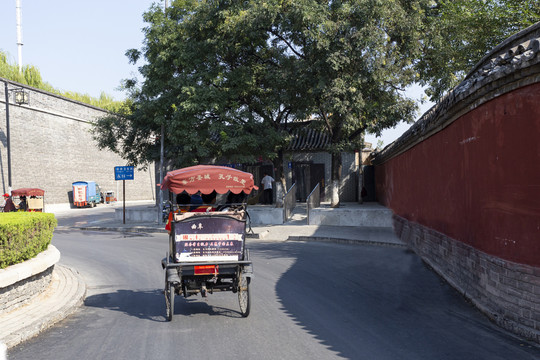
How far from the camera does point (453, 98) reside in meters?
9.21

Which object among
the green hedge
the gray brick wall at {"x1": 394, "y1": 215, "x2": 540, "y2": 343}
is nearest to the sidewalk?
the green hedge

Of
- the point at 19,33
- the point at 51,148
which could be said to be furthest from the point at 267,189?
the point at 19,33

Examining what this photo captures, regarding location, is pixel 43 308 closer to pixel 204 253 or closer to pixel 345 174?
pixel 204 253

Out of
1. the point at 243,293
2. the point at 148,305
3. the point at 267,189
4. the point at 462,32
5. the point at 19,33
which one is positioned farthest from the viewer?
the point at 19,33

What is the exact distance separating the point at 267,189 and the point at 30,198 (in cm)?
1531

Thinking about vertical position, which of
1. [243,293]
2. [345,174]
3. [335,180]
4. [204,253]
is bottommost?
[243,293]

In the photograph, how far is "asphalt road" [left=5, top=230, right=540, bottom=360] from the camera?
19.2 feet

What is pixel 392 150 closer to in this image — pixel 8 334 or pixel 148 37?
pixel 148 37

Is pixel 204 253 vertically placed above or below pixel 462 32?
below

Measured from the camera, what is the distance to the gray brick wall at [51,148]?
36.6 meters

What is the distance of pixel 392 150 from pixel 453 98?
11194 millimetres

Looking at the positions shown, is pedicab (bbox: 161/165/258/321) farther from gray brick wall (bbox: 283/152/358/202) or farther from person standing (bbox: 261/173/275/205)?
gray brick wall (bbox: 283/152/358/202)

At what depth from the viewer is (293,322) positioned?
23.4 feet

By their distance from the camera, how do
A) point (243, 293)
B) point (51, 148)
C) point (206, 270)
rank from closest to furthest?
point (206, 270) < point (243, 293) < point (51, 148)
